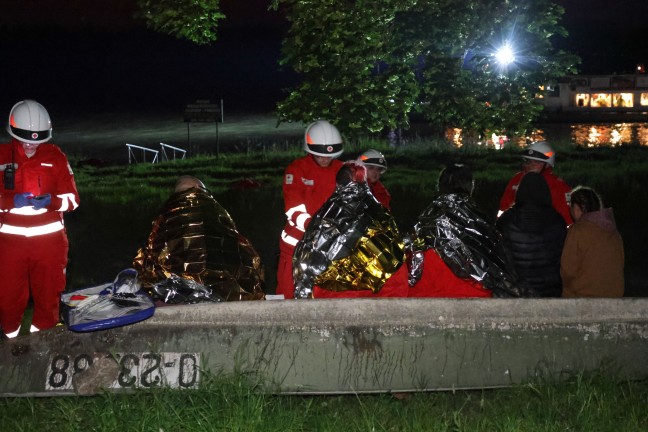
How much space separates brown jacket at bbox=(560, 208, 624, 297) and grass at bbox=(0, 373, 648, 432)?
2.70 feet

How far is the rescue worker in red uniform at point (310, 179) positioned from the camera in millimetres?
6945

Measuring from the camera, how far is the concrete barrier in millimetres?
4707

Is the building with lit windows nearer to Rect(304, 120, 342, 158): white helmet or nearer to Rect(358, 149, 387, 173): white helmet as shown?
Rect(358, 149, 387, 173): white helmet

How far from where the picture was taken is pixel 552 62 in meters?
9.65

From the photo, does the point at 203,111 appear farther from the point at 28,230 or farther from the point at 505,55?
the point at 28,230

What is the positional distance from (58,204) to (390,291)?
8.96ft

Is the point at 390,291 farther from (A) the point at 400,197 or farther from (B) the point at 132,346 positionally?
(A) the point at 400,197

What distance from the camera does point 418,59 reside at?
9.99m

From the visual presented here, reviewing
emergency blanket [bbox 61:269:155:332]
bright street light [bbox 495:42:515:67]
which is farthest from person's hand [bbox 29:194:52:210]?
bright street light [bbox 495:42:515:67]

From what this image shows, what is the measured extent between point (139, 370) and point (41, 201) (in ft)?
7.12

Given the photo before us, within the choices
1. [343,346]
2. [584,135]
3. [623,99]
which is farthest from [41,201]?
[623,99]

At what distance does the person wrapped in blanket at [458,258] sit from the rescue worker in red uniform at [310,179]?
135cm

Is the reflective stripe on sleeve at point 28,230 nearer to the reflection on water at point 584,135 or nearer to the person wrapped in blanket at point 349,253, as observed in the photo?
the person wrapped in blanket at point 349,253

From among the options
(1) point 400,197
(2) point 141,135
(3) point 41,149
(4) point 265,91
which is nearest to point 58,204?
(3) point 41,149
